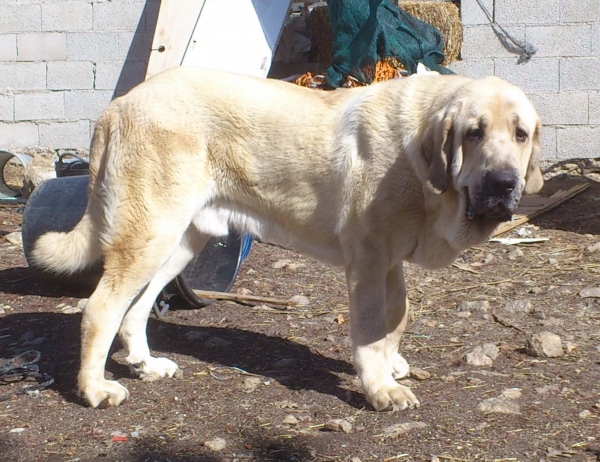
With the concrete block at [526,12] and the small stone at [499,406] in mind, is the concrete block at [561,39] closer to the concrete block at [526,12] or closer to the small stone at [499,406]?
the concrete block at [526,12]

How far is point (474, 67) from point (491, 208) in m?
5.64

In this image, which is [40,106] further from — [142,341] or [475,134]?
[475,134]

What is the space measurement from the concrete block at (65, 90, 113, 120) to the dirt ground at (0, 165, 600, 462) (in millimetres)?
3570

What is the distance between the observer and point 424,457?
300 cm

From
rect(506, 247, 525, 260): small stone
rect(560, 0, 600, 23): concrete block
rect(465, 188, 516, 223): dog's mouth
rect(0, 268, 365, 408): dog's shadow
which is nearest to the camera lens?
rect(465, 188, 516, 223): dog's mouth

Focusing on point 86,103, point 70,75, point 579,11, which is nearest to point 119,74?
point 86,103

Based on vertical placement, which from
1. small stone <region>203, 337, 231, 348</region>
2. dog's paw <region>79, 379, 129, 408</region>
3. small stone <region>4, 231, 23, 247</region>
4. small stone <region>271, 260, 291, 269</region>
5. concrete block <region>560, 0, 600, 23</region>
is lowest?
small stone <region>4, 231, 23, 247</region>

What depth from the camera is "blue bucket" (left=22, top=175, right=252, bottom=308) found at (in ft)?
17.0

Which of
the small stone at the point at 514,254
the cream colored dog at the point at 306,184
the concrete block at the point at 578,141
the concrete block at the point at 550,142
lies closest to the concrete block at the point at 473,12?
the concrete block at the point at 550,142

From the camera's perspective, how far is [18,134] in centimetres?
951

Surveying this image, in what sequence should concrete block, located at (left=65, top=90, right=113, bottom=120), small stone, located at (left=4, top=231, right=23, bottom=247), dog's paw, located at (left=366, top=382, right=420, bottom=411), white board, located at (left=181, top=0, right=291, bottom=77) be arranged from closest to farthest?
1. dog's paw, located at (left=366, top=382, right=420, bottom=411)
2. small stone, located at (left=4, top=231, right=23, bottom=247)
3. white board, located at (left=181, top=0, right=291, bottom=77)
4. concrete block, located at (left=65, top=90, right=113, bottom=120)

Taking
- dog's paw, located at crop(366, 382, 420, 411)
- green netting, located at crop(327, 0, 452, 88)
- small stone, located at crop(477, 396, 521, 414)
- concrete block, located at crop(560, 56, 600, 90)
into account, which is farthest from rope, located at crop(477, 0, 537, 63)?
dog's paw, located at crop(366, 382, 420, 411)

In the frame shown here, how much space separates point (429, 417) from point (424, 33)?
206 inches

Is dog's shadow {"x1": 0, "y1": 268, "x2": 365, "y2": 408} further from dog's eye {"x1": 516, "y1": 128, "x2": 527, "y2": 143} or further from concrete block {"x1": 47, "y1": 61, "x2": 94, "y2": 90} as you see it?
concrete block {"x1": 47, "y1": 61, "x2": 94, "y2": 90}
